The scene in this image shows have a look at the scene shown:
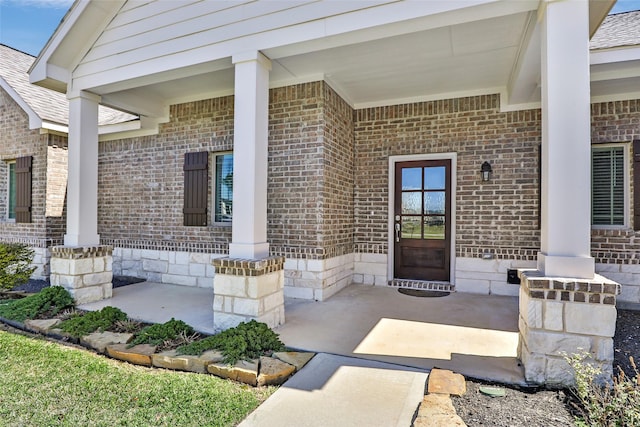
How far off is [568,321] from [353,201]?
3.68 meters

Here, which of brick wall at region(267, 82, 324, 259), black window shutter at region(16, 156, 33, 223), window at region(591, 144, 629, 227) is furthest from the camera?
black window shutter at region(16, 156, 33, 223)

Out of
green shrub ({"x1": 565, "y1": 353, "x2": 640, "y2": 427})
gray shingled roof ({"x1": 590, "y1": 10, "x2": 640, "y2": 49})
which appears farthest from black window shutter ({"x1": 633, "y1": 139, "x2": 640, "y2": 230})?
green shrub ({"x1": 565, "y1": 353, "x2": 640, "y2": 427})

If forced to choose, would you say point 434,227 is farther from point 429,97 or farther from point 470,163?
point 429,97

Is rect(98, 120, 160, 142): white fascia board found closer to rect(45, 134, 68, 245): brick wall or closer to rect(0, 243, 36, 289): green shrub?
rect(45, 134, 68, 245): brick wall

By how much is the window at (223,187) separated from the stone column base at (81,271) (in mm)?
1733

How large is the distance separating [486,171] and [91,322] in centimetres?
508

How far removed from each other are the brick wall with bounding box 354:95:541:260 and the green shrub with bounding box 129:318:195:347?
3.14m

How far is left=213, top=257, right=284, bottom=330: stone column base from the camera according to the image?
3342 millimetres

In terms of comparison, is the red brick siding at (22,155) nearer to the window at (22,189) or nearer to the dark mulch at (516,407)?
the window at (22,189)

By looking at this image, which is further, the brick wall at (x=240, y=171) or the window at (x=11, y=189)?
the window at (x=11, y=189)

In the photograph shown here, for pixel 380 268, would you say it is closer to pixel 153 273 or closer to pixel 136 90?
pixel 153 273

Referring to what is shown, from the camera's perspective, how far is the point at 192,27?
3.77 meters

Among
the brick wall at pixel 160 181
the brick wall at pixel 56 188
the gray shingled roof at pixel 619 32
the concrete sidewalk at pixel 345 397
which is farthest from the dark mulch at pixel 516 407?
the brick wall at pixel 56 188

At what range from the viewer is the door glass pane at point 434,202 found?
212 inches
